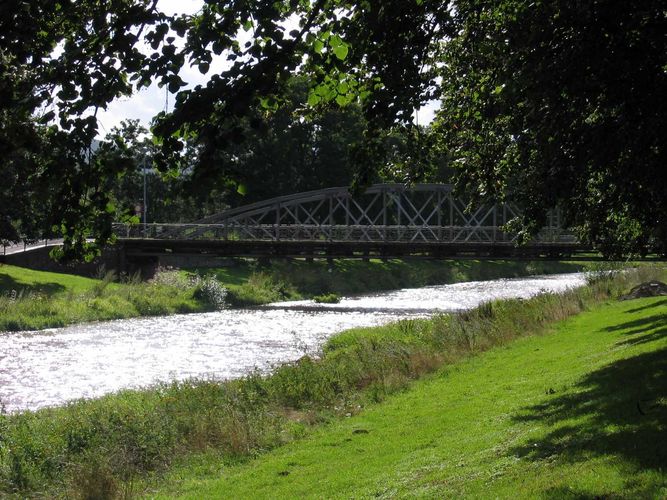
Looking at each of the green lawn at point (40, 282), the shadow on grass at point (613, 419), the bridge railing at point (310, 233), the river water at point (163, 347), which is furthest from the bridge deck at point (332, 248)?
the shadow on grass at point (613, 419)

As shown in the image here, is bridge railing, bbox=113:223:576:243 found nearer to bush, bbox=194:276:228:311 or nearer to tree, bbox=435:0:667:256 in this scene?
bush, bbox=194:276:228:311

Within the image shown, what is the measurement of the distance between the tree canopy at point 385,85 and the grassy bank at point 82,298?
85.0ft

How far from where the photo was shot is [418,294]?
5684 cm

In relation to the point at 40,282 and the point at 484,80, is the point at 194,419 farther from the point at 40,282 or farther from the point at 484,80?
the point at 40,282

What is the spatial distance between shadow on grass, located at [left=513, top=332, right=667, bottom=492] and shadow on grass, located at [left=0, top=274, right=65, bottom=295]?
3259 cm

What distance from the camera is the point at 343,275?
64.0m

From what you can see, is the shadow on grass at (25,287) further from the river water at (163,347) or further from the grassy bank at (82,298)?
the river water at (163,347)

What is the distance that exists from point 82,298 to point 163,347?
12516mm

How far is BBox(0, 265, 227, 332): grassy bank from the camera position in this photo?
35250mm

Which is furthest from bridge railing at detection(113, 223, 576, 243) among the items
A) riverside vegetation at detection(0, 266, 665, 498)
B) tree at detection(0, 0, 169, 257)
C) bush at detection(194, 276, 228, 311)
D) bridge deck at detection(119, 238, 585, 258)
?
tree at detection(0, 0, 169, 257)

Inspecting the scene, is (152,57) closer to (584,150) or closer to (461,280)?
(584,150)

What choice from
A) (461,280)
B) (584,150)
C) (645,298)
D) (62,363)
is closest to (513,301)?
(645,298)

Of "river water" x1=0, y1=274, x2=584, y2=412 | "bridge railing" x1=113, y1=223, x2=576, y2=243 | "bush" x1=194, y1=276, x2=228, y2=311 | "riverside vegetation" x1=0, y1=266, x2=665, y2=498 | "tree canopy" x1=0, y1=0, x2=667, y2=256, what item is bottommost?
"river water" x1=0, y1=274, x2=584, y2=412

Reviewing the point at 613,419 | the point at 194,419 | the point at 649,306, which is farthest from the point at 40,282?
the point at 613,419
